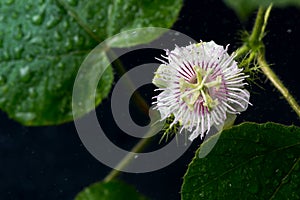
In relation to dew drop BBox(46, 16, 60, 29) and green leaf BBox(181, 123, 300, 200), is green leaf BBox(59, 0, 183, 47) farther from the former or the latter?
green leaf BBox(181, 123, 300, 200)

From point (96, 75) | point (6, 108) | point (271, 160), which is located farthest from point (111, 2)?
point (271, 160)

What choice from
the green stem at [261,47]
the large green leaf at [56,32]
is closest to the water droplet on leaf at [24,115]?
the large green leaf at [56,32]

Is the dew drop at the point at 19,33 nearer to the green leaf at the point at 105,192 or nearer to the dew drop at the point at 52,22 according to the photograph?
the dew drop at the point at 52,22

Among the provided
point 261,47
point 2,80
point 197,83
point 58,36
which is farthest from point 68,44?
point 261,47

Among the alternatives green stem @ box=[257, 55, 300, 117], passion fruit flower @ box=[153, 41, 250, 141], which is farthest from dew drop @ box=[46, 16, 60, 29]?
green stem @ box=[257, 55, 300, 117]

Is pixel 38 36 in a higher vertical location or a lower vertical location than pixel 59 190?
higher

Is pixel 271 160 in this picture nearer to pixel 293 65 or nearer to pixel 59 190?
pixel 293 65
